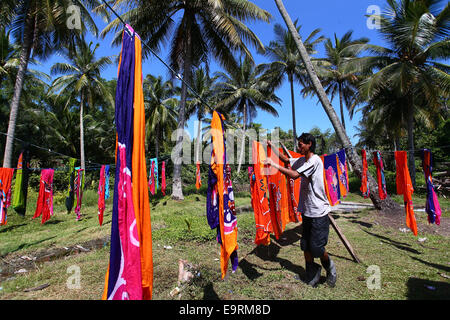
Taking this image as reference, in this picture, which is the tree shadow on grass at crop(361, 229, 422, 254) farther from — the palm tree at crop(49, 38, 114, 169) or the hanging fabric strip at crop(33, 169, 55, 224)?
the palm tree at crop(49, 38, 114, 169)

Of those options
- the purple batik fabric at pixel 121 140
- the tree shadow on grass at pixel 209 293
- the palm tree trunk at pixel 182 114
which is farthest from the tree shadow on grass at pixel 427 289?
the palm tree trunk at pixel 182 114

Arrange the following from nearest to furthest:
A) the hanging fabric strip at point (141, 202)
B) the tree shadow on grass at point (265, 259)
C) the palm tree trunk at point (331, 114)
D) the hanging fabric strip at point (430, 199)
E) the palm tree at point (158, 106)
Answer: the hanging fabric strip at point (141, 202) < the tree shadow on grass at point (265, 259) < the hanging fabric strip at point (430, 199) < the palm tree trunk at point (331, 114) < the palm tree at point (158, 106)

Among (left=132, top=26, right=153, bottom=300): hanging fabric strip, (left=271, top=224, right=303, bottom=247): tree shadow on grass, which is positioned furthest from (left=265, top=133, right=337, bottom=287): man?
(left=271, top=224, right=303, bottom=247): tree shadow on grass

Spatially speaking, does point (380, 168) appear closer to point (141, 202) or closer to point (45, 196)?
point (141, 202)

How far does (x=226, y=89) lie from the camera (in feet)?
72.7

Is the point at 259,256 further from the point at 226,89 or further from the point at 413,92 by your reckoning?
the point at 226,89

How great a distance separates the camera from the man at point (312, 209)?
3.02 meters

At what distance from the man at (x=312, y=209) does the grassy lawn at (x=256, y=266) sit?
33cm

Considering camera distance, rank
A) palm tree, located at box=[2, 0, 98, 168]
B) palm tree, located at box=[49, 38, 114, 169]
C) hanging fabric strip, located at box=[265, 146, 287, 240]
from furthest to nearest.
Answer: palm tree, located at box=[49, 38, 114, 169] < palm tree, located at box=[2, 0, 98, 168] < hanging fabric strip, located at box=[265, 146, 287, 240]

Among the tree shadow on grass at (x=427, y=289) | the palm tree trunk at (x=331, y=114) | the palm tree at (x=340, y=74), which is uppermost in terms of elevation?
the palm tree at (x=340, y=74)

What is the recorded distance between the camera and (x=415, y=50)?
1091 centimetres

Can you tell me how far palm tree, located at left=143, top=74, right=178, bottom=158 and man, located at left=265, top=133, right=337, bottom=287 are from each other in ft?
57.4

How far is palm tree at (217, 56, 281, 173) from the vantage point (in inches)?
805

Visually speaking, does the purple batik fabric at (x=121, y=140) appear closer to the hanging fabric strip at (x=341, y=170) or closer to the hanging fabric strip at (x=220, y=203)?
the hanging fabric strip at (x=220, y=203)
